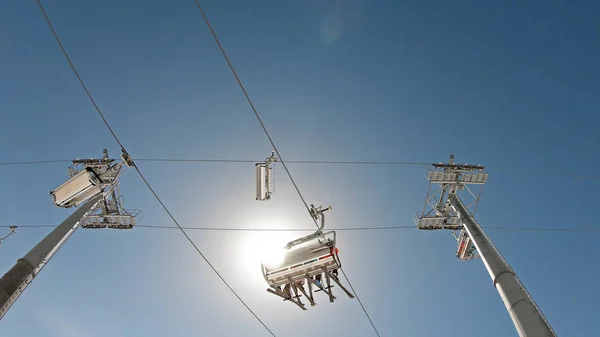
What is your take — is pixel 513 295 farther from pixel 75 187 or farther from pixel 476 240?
pixel 75 187

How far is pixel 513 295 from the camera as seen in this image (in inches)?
321

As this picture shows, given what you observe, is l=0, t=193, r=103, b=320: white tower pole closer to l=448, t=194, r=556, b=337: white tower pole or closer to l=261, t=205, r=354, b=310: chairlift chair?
l=261, t=205, r=354, b=310: chairlift chair

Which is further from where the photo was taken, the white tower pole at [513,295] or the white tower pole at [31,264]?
the white tower pole at [31,264]

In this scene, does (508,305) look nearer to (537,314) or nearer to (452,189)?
(537,314)

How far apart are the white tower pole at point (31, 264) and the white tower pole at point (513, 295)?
1294 centimetres

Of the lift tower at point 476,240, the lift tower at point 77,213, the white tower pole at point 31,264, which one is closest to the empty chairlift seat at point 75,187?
the lift tower at point 77,213

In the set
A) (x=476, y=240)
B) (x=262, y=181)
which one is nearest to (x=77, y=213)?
(x=262, y=181)

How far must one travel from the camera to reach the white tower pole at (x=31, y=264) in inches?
328

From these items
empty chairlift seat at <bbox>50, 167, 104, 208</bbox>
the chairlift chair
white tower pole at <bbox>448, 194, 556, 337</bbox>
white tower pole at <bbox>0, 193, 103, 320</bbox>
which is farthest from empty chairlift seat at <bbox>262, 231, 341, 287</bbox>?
empty chairlift seat at <bbox>50, 167, 104, 208</bbox>

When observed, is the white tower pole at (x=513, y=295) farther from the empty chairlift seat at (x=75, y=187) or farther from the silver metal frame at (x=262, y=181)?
the empty chairlift seat at (x=75, y=187)

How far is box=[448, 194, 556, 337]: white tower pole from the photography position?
23.4 ft

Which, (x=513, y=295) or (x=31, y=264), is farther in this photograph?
(x=31, y=264)

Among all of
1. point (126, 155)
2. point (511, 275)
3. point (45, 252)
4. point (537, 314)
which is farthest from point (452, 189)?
point (45, 252)

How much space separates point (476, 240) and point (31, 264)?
14268 mm
